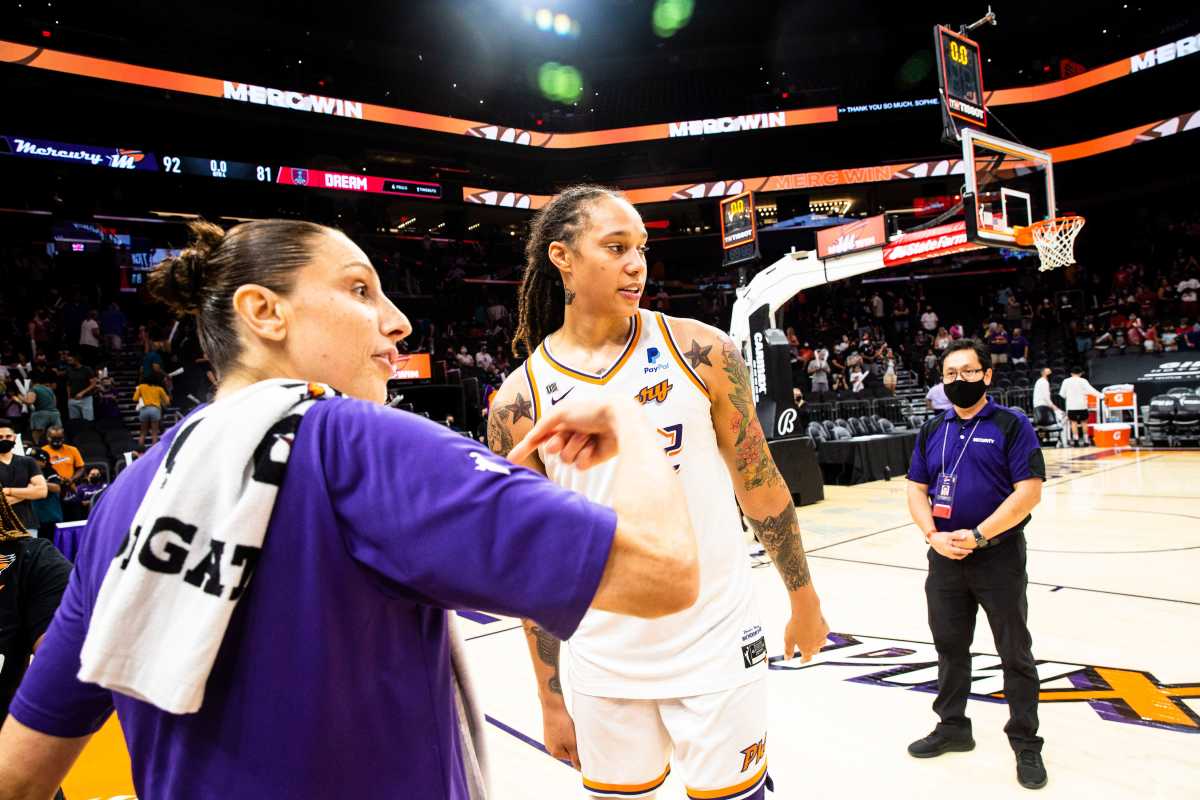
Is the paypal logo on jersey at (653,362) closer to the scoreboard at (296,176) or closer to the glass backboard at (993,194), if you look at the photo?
the glass backboard at (993,194)

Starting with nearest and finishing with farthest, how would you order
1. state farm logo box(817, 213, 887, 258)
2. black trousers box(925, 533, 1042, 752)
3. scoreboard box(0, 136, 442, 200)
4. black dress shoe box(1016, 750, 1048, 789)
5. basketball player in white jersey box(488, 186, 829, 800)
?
basketball player in white jersey box(488, 186, 829, 800), black dress shoe box(1016, 750, 1048, 789), black trousers box(925, 533, 1042, 752), state farm logo box(817, 213, 887, 258), scoreboard box(0, 136, 442, 200)

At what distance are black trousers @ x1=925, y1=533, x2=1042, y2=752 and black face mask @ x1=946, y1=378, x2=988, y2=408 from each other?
0.67m

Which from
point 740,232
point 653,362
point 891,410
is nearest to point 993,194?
point 740,232

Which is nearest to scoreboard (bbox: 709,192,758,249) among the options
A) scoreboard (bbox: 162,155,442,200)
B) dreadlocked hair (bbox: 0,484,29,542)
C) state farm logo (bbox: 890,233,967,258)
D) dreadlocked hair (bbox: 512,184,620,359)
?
state farm logo (bbox: 890,233,967,258)

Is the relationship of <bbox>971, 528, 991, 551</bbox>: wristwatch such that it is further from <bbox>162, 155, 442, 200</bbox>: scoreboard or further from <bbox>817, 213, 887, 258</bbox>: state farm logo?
<bbox>162, 155, 442, 200</bbox>: scoreboard

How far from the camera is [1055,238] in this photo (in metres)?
11.2

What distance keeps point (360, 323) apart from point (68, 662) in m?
0.60

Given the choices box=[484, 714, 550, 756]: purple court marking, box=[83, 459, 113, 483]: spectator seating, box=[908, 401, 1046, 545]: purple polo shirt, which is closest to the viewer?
box=[908, 401, 1046, 545]: purple polo shirt

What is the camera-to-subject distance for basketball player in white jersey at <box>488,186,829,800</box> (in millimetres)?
1933

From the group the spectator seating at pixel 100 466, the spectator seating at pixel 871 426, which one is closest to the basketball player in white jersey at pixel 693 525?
the spectator seating at pixel 100 466

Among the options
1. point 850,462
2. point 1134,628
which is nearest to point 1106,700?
point 1134,628

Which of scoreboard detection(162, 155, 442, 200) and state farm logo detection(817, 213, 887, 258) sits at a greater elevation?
scoreboard detection(162, 155, 442, 200)

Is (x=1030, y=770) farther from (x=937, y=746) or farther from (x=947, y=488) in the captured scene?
(x=947, y=488)

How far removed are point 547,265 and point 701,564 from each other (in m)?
1.17
